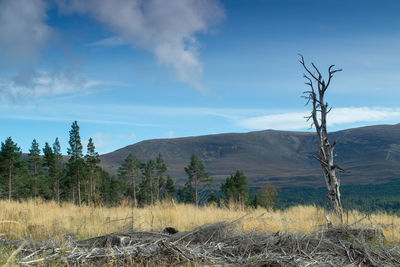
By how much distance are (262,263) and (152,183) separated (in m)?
68.2

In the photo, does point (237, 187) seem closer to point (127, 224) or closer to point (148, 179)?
point (148, 179)

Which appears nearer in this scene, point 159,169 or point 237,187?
point 237,187

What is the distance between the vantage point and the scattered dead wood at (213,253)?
3.48 meters

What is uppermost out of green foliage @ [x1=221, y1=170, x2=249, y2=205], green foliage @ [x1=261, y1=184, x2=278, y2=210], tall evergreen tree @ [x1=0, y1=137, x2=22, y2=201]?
tall evergreen tree @ [x1=0, y1=137, x2=22, y2=201]

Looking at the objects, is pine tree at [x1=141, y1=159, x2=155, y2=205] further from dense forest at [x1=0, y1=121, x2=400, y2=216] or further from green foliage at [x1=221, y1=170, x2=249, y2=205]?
green foliage at [x1=221, y1=170, x2=249, y2=205]

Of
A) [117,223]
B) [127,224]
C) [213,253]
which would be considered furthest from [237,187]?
[213,253]

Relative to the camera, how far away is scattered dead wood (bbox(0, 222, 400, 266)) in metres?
3.48

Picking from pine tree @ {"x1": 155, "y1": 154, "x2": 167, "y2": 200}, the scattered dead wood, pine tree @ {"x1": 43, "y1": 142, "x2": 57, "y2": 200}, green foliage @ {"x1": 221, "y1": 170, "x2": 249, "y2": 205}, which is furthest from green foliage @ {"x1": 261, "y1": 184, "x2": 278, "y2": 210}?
the scattered dead wood

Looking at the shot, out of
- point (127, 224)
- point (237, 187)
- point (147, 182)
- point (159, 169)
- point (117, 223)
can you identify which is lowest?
point (237, 187)

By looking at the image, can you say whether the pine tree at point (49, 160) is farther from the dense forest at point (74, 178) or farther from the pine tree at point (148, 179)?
the pine tree at point (148, 179)

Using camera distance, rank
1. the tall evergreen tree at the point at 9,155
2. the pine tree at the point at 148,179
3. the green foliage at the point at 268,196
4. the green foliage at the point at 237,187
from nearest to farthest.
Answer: the tall evergreen tree at the point at 9,155, the green foliage at the point at 237,187, the green foliage at the point at 268,196, the pine tree at the point at 148,179

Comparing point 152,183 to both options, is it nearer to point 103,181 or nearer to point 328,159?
point 103,181

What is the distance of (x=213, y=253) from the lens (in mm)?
3881

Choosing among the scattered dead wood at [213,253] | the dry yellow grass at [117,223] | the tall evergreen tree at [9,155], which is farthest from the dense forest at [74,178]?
the scattered dead wood at [213,253]
